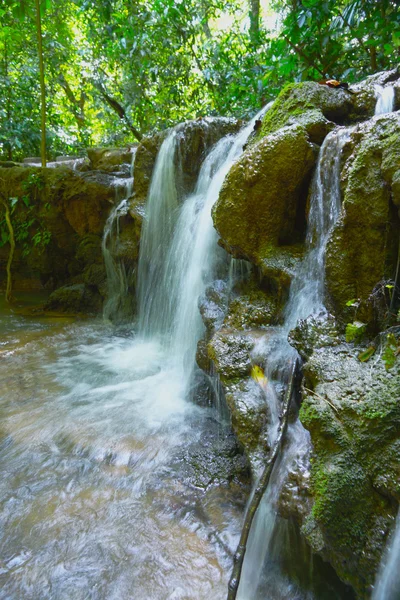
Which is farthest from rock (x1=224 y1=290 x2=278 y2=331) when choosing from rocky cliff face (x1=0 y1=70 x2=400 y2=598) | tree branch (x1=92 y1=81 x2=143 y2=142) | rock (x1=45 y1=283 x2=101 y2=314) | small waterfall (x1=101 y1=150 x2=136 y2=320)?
tree branch (x1=92 y1=81 x2=143 y2=142)

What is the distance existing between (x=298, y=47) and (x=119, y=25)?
454cm

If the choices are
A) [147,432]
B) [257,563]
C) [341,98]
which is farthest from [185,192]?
[257,563]

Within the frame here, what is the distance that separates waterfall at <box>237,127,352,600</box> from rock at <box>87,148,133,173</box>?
5701 mm

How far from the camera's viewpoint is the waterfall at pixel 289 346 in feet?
6.69

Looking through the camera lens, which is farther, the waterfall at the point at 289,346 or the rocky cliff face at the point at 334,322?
the waterfall at the point at 289,346

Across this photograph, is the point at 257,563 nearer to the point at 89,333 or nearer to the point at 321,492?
the point at 321,492

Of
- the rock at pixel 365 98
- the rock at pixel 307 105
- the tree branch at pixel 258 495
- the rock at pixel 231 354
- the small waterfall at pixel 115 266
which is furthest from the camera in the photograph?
the small waterfall at pixel 115 266

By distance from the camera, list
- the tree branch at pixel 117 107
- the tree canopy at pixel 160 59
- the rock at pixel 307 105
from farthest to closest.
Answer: the tree branch at pixel 117 107 < the tree canopy at pixel 160 59 < the rock at pixel 307 105

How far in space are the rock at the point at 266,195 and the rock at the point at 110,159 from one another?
5109mm

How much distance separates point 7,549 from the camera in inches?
84.3

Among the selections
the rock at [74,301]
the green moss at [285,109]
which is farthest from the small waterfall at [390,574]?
the rock at [74,301]

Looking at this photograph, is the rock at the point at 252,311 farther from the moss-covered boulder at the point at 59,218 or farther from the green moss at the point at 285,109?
the moss-covered boulder at the point at 59,218

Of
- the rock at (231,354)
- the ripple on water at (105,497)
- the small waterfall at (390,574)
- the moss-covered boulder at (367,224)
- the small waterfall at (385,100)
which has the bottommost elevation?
the ripple on water at (105,497)

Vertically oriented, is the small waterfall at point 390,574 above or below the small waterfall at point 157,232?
below
